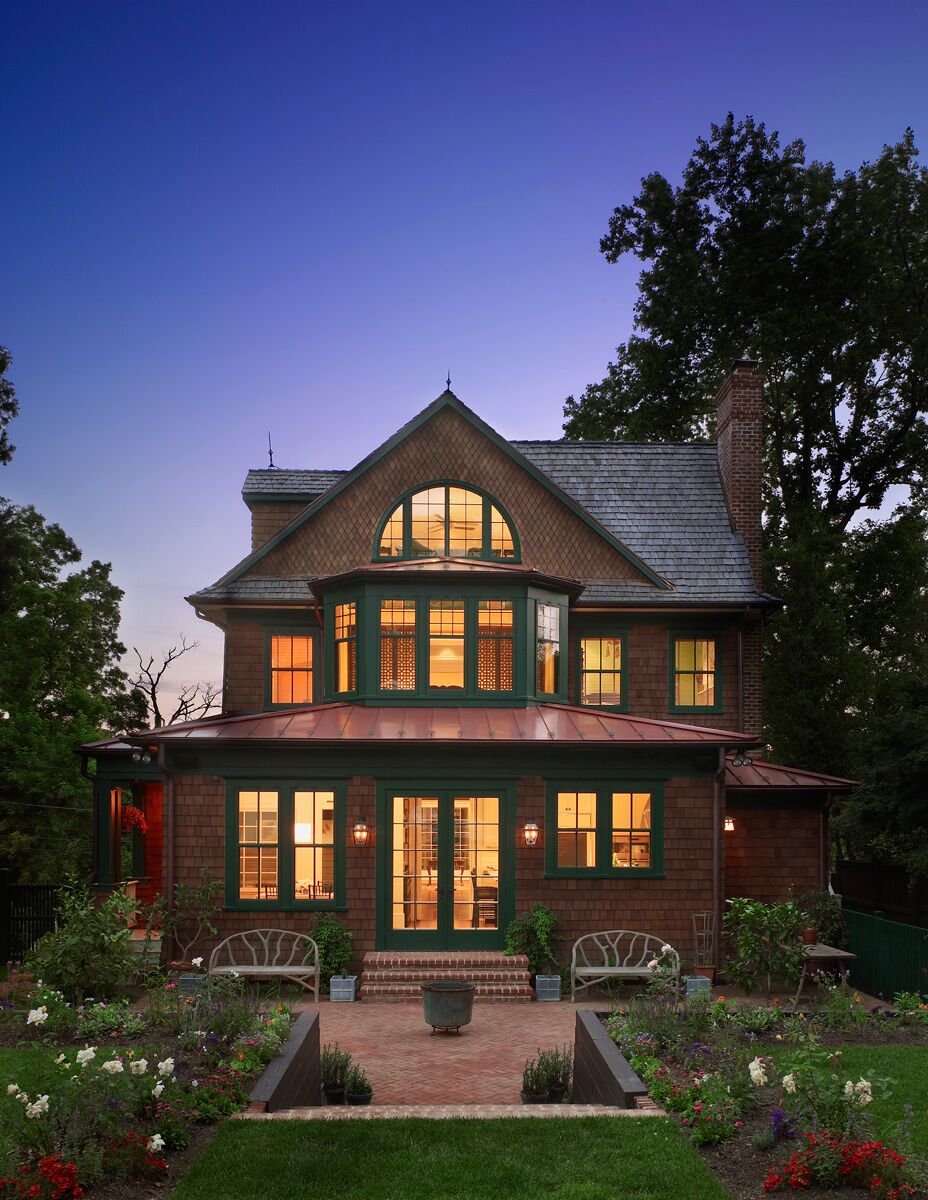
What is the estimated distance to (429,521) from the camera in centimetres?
1980

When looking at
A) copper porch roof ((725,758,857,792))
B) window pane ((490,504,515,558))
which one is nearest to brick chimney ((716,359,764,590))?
window pane ((490,504,515,558))

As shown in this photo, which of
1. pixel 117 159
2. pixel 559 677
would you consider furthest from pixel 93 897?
pixel 117 159

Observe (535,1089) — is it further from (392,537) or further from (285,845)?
(392,537)

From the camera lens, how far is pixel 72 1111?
22.8ft

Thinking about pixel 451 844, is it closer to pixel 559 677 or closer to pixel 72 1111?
pixel 559 677

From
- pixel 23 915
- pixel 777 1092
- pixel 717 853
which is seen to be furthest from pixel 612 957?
pixel 23 915

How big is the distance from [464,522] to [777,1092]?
42.6 feet

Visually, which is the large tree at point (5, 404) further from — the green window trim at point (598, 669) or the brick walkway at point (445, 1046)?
the brick walkway at point (445, 1046)

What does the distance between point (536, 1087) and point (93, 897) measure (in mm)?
9949

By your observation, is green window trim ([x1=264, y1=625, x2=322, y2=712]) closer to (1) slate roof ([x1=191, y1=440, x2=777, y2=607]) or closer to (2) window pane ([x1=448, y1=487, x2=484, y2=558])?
(1) slate roof ([x1=191, y1=440, x2=777, y2=607])

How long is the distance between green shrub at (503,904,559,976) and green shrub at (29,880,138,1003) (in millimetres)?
5981

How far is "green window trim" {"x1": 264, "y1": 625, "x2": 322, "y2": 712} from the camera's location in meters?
20.6

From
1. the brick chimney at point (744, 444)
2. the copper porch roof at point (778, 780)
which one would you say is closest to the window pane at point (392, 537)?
the copper porch roof at point (778, 780)

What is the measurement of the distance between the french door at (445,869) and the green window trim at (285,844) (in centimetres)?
76
